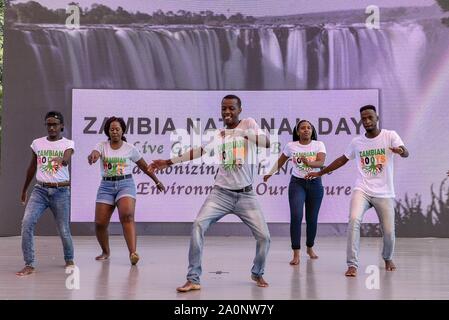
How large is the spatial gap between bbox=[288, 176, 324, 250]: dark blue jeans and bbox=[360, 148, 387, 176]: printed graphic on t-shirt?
1.28 meters

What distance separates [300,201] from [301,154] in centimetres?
59

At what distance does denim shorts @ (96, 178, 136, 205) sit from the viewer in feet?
26.9

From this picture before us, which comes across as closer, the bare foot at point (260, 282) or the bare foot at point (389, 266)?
the bare foot at point (260, 282)

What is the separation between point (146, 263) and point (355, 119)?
5702 mm

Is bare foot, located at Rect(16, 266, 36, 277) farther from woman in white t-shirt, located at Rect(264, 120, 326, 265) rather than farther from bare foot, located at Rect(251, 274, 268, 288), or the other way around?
woman in white t-shirt, located at Rect(264, 120, 326, 265)

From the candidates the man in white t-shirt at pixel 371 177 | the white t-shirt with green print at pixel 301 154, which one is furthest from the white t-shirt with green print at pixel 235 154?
the white t-shirt with green print at pixel 301 154

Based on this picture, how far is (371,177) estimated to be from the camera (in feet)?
24.7

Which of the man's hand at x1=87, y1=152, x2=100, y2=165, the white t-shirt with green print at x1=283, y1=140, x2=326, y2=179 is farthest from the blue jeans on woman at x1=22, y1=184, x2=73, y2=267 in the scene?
the white t-shirt with green print at x1=283, y1=140, x2=326, y2=179

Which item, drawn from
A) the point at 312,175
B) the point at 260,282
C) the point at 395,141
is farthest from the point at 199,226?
the point at 395,141

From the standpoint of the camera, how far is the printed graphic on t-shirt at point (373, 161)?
24.4ft

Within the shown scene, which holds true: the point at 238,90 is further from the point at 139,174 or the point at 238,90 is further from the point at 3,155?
the point at 3,155

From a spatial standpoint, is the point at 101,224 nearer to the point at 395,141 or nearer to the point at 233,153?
the point at 233,153

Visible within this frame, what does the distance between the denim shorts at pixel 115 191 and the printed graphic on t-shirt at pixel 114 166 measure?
4.4 inches

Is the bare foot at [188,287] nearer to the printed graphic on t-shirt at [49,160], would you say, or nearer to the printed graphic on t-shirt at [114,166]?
the printed graphic on t-shirt at [49,160]
